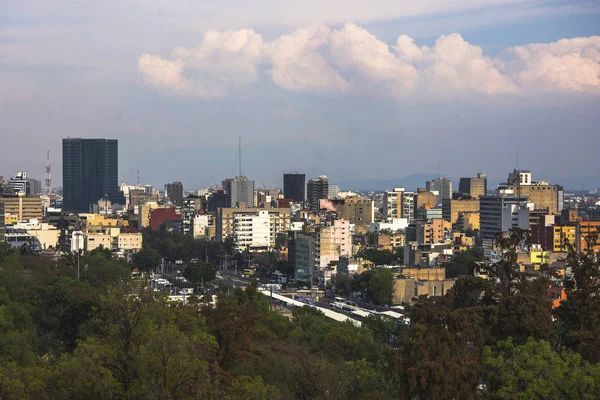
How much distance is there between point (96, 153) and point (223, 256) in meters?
90.3

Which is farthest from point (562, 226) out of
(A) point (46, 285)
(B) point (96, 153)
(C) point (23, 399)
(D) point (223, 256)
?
(B) point (96, 153)

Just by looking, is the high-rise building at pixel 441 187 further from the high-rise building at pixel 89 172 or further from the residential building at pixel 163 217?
the residential building at pixel 163 217

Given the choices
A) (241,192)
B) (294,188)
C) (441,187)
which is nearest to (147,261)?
(241,192)

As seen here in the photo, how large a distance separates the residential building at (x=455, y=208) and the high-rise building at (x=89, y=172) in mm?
66234

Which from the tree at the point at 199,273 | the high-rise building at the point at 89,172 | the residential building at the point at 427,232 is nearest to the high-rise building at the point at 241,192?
the residential building at the point at 427,232

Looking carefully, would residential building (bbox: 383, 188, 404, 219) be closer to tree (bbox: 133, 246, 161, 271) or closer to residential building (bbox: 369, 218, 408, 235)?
residential building (bbox: 369, 218, 408, 235)

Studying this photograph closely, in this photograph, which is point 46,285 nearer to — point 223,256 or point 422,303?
point 422,303

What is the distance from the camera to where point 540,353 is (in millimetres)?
16266

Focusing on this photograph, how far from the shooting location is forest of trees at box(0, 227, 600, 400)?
15.3m

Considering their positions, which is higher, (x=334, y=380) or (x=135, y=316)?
(x=135, y=316)

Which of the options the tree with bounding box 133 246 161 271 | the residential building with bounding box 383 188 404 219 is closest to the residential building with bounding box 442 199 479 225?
the residential building with bounding box 383 188 404 219

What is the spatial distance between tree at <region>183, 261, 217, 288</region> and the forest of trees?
99.2 ft

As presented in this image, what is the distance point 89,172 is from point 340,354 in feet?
447

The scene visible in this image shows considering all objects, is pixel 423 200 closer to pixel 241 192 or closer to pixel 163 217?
pixel 241 192
